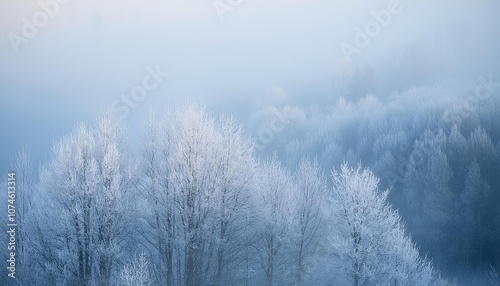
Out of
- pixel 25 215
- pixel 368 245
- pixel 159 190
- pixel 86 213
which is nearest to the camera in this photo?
pixel 86 213

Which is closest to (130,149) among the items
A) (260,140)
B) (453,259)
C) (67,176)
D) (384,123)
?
(67,176)

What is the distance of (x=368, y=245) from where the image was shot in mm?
25562

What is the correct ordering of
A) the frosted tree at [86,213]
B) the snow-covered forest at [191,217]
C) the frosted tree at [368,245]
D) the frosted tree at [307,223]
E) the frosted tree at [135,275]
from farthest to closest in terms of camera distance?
the frosted tree at [307,223] < the frosted tree at [368,245] < the snow-covered forest at [191,217] < the frosted tree at [86,213] < the frosted tree at [135,275]

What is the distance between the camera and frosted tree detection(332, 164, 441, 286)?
25438mm

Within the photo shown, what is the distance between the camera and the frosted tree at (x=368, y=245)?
83.5ft

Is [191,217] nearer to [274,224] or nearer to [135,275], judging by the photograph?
[135,275]

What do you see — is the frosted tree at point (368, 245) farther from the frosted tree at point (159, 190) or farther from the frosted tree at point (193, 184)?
the frosted tree at point (159, 190)

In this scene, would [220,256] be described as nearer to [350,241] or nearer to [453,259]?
[350,241]

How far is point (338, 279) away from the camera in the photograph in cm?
2930

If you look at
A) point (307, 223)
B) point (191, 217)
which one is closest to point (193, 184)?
point (191, 217)

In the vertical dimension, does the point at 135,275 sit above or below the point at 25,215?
below

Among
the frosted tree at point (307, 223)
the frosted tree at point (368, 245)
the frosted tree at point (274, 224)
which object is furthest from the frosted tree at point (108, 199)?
the frosted tree at point (368, 245)

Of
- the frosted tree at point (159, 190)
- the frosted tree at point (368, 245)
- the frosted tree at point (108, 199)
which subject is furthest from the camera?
the frosted tree at point (159, 190)

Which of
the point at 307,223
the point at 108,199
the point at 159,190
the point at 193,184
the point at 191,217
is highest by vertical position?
the point at 159,190
